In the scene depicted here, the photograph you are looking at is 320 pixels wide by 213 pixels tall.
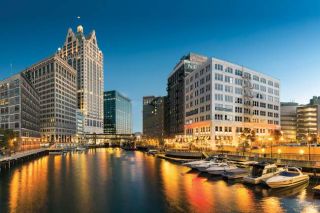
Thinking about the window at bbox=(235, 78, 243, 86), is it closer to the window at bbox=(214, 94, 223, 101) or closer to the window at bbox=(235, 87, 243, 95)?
the window at bbox=(235, 87, 243, 95)

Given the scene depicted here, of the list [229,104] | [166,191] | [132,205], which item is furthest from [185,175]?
[229,104]

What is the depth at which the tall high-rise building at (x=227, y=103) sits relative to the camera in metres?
149

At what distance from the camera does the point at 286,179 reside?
6028 cm

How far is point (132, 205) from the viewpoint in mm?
51188

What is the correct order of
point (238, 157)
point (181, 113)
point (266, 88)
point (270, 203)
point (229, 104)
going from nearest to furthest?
point (270, 203) → point (238, 157) → point (229, 104) → point (266, 88) → point (181, 113)

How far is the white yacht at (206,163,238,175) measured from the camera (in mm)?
78438

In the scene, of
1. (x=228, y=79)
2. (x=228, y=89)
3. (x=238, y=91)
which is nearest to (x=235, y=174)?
(x=228, y=89)

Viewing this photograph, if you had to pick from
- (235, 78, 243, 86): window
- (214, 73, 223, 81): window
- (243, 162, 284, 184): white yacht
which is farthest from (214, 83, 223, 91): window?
(243, 162, 284, 184): white yacht

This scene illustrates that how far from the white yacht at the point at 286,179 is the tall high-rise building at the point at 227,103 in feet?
264

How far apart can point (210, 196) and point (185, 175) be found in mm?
28181

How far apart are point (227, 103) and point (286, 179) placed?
94206 millimetres

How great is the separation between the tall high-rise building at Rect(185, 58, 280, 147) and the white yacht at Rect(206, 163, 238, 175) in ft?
202

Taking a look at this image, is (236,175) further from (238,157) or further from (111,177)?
(111,177)

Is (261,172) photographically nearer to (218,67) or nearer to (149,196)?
(149,196)
